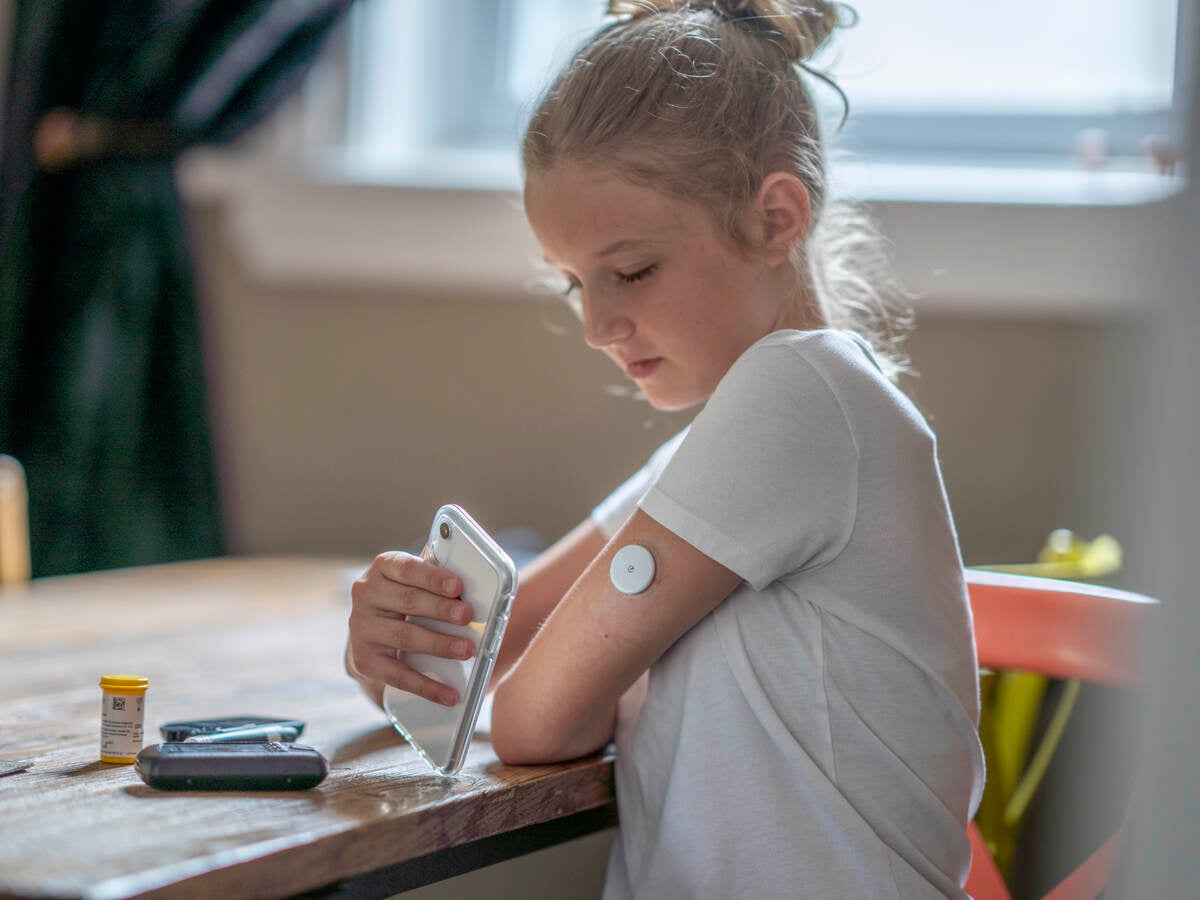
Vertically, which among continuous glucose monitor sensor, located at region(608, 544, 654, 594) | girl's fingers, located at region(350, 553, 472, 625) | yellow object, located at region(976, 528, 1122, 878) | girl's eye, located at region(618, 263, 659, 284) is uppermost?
girl's eye, located at region(618, 263, 659, 284)

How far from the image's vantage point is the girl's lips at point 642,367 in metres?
0.98

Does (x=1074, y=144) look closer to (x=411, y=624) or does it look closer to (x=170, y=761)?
(x=411, y=624)

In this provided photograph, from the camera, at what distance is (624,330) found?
94 centimetres

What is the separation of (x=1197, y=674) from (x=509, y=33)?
1941mm

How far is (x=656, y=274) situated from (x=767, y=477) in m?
0.21

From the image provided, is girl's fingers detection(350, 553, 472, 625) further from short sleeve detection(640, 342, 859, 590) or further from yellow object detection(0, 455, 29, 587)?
yellow object detection(0, 455, 29, 587)

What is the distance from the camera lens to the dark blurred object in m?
2.06

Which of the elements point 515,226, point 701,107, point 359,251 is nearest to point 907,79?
point 515,226

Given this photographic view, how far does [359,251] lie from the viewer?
2037 millimetres

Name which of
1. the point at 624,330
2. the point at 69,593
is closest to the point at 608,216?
the point at 624,330

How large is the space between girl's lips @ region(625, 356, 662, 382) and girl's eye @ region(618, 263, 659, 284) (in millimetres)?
72

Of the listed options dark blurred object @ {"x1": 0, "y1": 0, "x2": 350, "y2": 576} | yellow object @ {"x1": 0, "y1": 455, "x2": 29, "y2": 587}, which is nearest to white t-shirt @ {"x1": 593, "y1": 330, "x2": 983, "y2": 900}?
yellow object @ {"x1": 0, "y1": 455, "x2": 29, "y2": 587}

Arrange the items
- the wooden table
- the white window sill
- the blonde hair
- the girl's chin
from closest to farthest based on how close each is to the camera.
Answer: the wooden table < the blonde hair < the girl's chin < the white window sill

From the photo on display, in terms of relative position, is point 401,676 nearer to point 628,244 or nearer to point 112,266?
point 628,244
